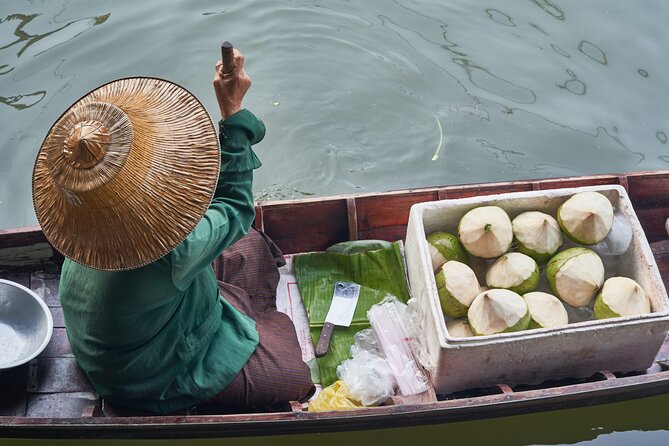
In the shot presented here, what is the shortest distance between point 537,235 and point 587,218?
215 mm

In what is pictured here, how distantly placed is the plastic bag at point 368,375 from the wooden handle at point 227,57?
1425mm

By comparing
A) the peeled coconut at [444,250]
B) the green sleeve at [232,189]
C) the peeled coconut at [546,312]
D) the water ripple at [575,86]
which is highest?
the green sleeve at [232,189]

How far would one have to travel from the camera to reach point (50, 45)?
5402mm

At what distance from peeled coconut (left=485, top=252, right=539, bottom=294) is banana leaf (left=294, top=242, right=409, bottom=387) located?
1.72 feet

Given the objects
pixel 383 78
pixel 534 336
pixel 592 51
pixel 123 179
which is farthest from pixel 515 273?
pixel 592 51

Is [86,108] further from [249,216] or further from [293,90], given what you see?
[293,90]

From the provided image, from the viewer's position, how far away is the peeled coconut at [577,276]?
310 centimetres

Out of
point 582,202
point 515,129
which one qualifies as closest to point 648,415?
point 582,202

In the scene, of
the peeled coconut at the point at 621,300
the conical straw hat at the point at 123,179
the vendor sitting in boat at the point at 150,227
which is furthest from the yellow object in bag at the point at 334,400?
the conical straw hat at the point at 123,179

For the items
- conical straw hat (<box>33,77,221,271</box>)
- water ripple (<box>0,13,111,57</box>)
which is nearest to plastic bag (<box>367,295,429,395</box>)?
conical straw hat (<box>33,77,221,271</box>)

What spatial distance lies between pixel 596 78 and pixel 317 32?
6.61 feet

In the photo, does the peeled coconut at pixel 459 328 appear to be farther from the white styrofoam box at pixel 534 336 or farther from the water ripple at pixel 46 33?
the water ripple at pixel 46 33

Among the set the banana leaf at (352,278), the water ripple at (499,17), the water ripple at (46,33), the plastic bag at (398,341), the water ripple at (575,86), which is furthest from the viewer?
the water ripple at (499,17)

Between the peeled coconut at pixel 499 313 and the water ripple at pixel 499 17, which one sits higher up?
the water ripple at pixel 499 17
